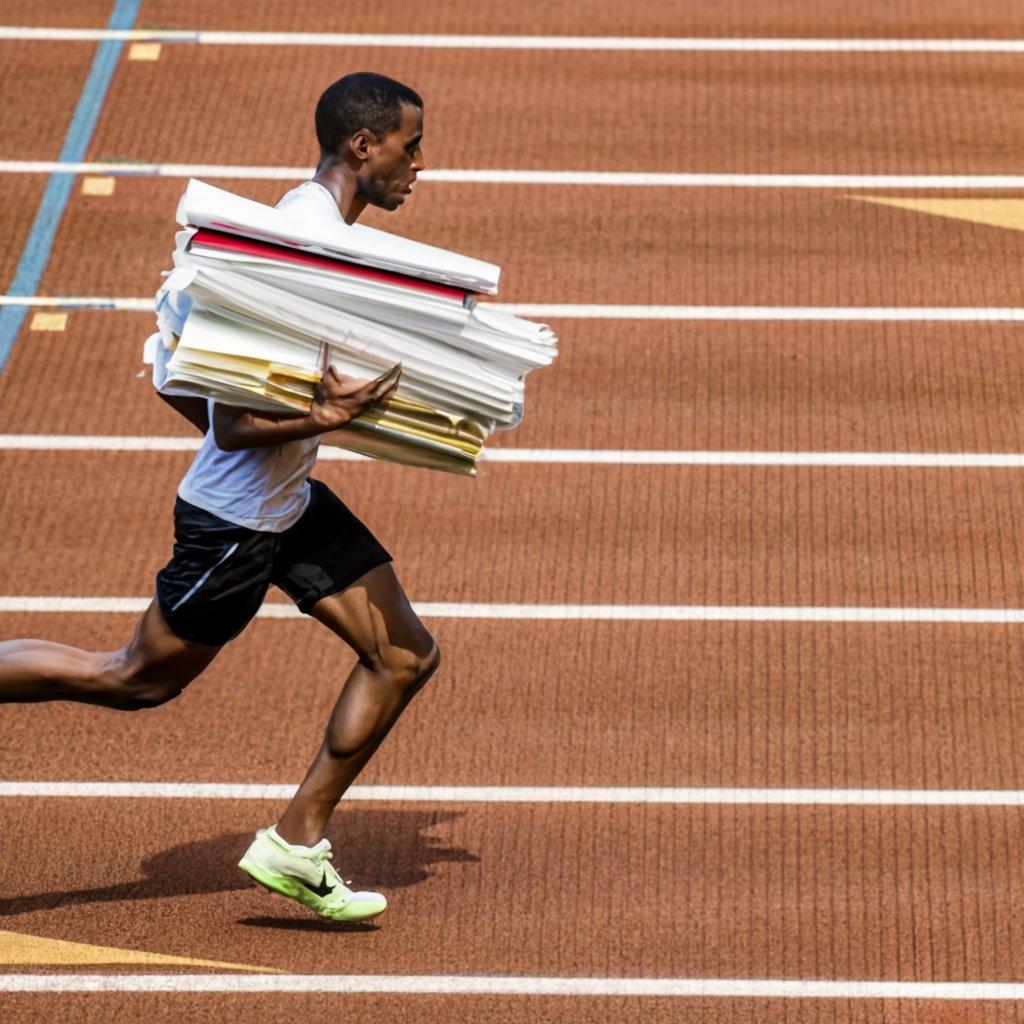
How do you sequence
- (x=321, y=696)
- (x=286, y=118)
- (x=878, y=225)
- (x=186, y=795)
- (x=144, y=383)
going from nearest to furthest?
(x=186, y=795), (x=321, y=696), (x=144, y=383), (x=878, y=225), (x=286, y=118)

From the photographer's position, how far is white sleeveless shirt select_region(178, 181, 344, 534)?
4.05 meters

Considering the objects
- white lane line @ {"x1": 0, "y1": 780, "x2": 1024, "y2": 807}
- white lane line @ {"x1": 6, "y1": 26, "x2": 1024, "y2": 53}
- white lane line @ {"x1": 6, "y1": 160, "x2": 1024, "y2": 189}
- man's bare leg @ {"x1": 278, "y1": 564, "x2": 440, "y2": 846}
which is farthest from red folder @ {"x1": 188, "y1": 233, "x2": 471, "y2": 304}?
white lane line @ {"x1": 6, "y1": 26, "x2": 1024, "y2": 53}

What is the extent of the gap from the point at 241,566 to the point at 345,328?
1.97 ft

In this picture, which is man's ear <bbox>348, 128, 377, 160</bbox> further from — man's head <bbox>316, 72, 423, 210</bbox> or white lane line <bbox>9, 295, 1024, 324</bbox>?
white lane line <bbox>9, 295, 1024, 324</bbox>

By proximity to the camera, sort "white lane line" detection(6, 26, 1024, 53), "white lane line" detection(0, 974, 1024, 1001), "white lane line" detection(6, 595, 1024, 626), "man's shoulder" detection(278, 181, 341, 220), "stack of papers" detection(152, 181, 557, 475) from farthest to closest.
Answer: "white lane line" detection(6, 26, 1024, 53) < "white lane line" detection(6, 595, 1024, 626) < "white lane line" detection(0, 974, 1024, 1001) < "man's shoulder" detection(278, 181, 341, 220) < "stack of papers" detection(152, 181, 557, 475)

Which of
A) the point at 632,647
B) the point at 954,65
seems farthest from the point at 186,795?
the point at 954,65

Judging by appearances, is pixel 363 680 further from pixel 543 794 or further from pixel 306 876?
pixel 543 794

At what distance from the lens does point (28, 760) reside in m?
5.23

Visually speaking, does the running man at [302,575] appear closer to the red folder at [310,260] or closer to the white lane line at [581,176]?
the red folder at [310,260]

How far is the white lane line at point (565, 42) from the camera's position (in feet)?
29.3

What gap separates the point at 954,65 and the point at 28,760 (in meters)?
5.84

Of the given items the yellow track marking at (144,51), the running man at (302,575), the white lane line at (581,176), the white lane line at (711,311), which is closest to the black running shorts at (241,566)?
the running man at (302,575)

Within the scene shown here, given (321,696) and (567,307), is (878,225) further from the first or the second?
(321,696)

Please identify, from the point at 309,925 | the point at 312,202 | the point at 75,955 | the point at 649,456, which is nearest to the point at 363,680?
the point at 309,925
